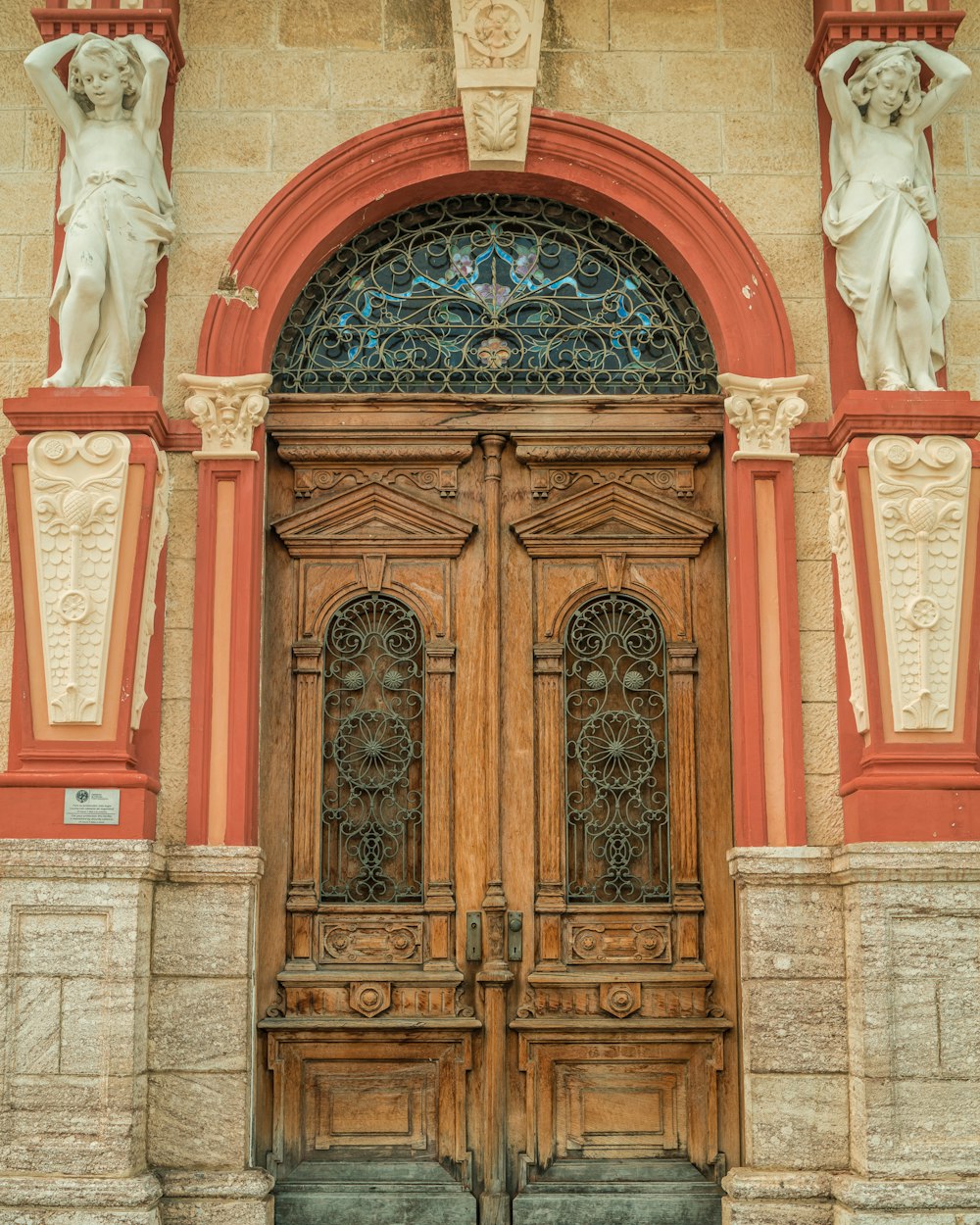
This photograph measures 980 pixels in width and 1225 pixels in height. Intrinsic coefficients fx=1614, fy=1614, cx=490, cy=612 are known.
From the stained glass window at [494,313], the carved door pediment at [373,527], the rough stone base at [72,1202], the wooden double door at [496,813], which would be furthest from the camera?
the stained glass window at [494,313]

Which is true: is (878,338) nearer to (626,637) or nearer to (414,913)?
(626,637)

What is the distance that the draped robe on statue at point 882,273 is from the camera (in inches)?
295

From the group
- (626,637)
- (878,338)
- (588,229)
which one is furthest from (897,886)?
(588,229)

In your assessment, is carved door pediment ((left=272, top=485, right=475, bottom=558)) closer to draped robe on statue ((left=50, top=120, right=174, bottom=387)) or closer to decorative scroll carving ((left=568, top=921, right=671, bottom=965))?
draped robe on statue ((left=50, top=120, right=174, bottom=387))

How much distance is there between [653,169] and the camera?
788cm

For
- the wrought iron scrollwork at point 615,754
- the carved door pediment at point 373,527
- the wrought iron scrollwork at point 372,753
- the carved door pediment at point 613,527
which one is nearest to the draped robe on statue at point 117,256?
the carved door pediment at point 373,527

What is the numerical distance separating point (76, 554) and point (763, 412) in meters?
3.22

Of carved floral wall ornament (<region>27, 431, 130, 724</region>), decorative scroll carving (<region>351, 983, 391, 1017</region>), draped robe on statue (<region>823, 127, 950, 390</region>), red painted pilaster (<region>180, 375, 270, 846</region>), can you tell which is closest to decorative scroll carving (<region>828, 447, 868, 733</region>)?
draped robe on statue (<region>823, 127, 950, 390</region>)

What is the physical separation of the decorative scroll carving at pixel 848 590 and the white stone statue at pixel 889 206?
52 centimetres

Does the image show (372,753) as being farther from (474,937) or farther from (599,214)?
(599,214)

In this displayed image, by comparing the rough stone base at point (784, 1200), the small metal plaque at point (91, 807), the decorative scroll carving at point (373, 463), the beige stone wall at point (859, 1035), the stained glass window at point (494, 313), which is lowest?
the rough stone base at point (784, 1200)

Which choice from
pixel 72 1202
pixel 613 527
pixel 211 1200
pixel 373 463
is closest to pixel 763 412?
pixel 613 527

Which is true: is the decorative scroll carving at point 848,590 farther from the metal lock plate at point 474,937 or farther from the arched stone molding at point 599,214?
the metal lock plate at point 474,937

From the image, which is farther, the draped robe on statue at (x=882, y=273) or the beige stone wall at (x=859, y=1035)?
the draped robe on statue at (x=882, y=273)
